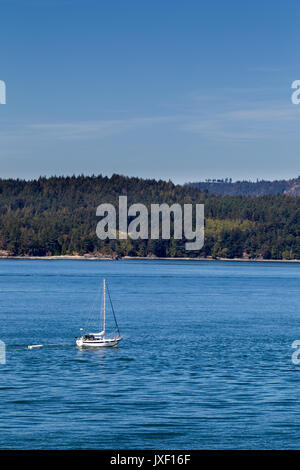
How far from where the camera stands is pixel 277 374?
52969 millimetres

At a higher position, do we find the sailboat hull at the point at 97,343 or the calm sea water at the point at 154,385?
the sailboat hull at the point at 97,343

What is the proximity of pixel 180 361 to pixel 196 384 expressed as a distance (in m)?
8.74

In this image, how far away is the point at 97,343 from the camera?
64.6 meters

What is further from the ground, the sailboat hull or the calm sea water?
the sailboat hull

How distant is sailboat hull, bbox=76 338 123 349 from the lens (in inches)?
2520

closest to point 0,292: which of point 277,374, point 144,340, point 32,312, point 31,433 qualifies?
point 32,312

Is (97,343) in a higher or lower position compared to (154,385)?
higher

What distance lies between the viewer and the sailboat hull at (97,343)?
64.0 metres

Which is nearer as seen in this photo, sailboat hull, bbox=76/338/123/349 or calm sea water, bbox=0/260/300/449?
calm sea water, bbox=0/260/300/449

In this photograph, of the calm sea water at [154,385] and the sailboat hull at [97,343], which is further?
the sailboat hull at [97,343]

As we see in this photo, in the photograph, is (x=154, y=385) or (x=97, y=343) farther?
(x=97, y=343)

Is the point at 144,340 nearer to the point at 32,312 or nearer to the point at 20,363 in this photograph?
the point at 20,363
